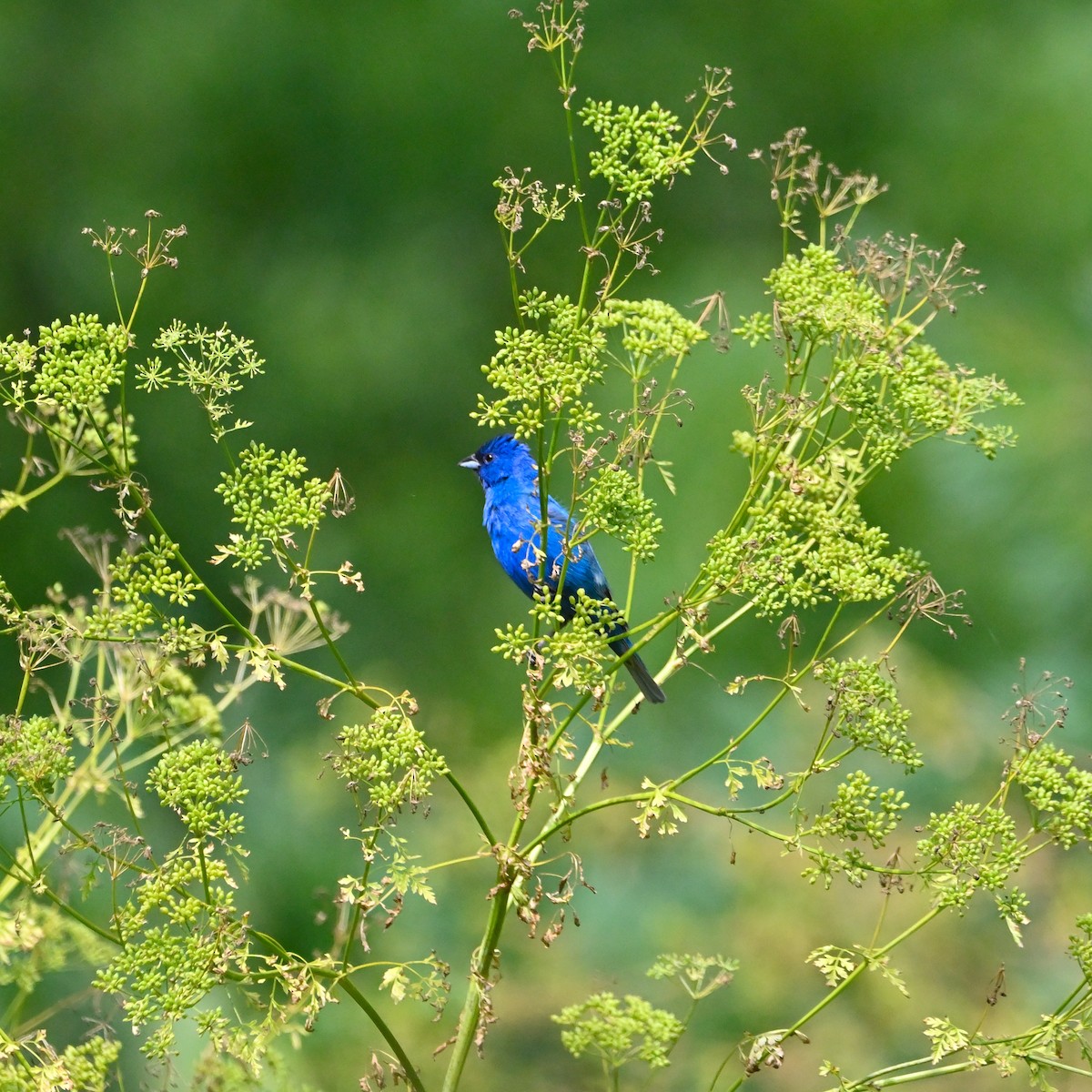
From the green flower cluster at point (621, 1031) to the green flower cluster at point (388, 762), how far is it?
388 millimetres

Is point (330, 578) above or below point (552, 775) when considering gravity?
above

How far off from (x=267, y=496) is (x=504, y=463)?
6.00 feet

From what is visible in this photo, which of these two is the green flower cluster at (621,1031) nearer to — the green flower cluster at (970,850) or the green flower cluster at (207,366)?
the green flower cluster at (970,850)

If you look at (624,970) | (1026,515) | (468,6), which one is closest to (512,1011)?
(624,970)

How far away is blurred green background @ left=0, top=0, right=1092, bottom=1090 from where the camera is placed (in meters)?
4.38

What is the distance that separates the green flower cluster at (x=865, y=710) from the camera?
Result: 3.96ft

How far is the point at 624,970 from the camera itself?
356cm

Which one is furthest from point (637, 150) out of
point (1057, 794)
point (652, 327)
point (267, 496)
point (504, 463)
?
point (504, 463)

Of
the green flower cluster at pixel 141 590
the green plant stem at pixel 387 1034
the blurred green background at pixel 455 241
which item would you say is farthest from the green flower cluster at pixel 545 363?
the blurred green background at pixel 455 241

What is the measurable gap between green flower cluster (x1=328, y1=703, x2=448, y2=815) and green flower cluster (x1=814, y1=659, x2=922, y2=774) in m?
0.33

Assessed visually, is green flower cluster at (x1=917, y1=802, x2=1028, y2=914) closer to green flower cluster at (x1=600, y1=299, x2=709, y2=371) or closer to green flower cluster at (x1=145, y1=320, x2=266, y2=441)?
green flower cluster at (x1=600, y1=299, x2=709, y2=371)

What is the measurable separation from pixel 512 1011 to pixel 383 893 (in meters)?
1.91

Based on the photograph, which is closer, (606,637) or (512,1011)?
(606,637)

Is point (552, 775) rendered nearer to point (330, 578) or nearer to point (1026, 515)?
point (1026, 515)
